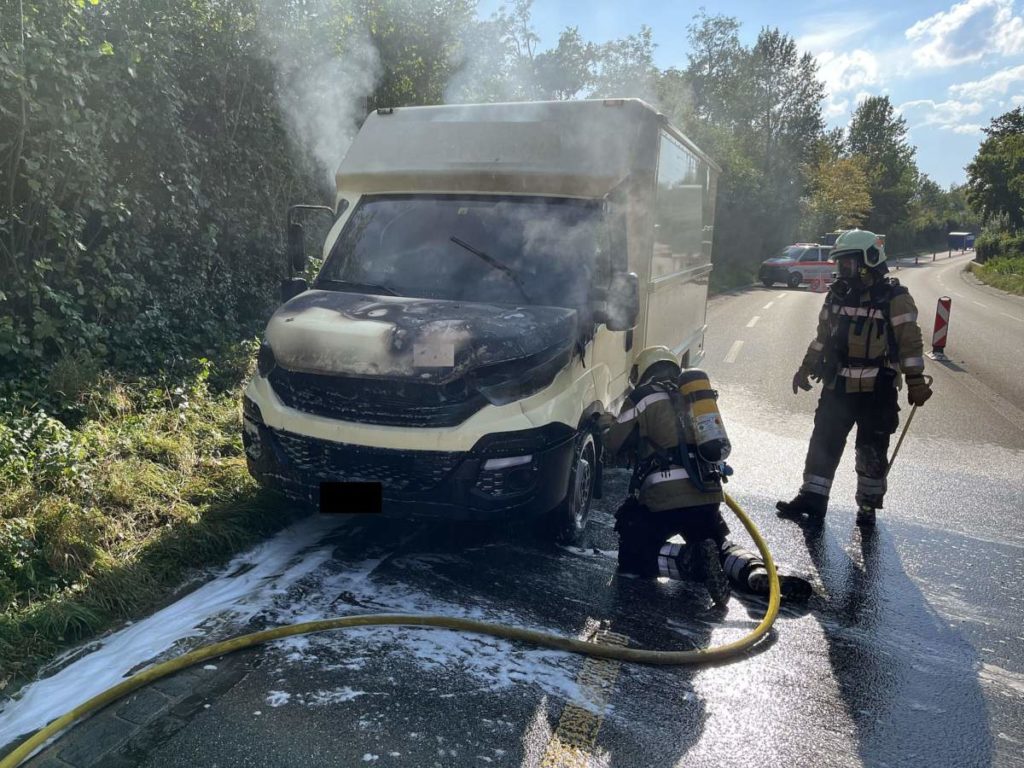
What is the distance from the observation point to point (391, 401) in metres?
3.79

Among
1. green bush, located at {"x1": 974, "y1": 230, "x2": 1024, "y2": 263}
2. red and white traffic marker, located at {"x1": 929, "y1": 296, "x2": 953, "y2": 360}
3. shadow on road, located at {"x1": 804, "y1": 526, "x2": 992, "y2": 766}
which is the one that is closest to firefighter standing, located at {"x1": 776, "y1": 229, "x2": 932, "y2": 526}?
shadow on road, located at {"x1": 804, "y1": 526, "x2": 992, "y2": 766}

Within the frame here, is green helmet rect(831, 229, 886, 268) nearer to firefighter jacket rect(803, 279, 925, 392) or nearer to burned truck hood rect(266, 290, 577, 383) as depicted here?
firefighter jacket rect(803, 279, 925, 392)

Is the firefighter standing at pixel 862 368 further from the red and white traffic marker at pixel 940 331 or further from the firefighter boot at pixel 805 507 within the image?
the red and white traffic marker at pixel 940 331

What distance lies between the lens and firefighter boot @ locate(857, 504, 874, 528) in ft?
17.2

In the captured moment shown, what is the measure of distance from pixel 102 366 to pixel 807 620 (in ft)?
18.7

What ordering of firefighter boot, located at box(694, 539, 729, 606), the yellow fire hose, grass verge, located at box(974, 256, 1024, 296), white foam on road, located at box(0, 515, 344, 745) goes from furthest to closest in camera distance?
grass verge, located at box(974, 256, 1024, 296) → firefighter boot, located at box(694, 539, 729, 606) → the yellow fire hose → white foam on road, located at box(0, 515, 344, 745)

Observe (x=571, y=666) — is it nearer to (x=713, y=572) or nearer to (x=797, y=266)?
(x=713, y=572)

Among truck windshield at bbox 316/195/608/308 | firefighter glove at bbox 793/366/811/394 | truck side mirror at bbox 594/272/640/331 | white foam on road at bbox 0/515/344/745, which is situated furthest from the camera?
firefighter glove at bbox 793/366/811/394

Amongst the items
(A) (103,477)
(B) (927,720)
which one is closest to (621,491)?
(B) (927,720)

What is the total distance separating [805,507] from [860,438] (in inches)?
24.3

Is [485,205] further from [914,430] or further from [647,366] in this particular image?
[914,430]

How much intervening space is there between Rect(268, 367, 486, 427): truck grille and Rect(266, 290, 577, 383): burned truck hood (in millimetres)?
71

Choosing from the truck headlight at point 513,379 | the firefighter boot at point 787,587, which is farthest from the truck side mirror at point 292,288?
the firefighter boot at point 787,587

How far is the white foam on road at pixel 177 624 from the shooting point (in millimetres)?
2867
